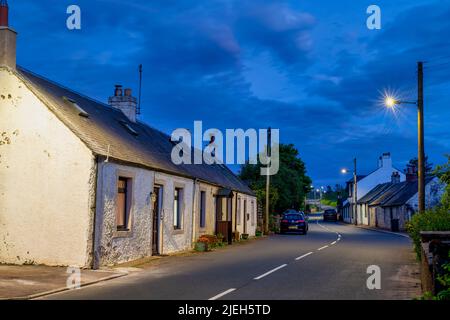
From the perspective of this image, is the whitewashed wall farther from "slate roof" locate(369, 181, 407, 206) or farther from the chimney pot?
"slate roof" locate(369, 181, 407, 206)

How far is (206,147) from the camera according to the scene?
40406mm

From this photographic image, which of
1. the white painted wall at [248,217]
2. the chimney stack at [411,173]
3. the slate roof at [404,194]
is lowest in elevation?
the white painted wall at [248,217]

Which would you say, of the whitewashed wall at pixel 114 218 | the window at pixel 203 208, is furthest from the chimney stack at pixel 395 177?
the whitewashed wall at pixel 114 218

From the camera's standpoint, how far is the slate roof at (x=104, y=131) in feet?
51.2

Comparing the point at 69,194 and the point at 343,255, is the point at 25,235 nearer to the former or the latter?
the point at 69,194

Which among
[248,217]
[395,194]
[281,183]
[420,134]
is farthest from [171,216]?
[395,194]

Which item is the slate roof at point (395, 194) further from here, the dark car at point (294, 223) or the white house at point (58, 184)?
the white house at point (58, 184)

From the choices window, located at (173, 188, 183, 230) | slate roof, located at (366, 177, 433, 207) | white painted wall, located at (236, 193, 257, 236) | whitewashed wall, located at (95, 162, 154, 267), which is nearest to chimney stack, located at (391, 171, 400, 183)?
slate roof, located at (366, 177, 433, 207)

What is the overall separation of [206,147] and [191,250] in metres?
18.0

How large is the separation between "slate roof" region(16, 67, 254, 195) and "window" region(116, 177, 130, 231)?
2.58 ft

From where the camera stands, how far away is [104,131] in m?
18.7

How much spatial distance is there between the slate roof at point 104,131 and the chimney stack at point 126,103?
18.1 inches

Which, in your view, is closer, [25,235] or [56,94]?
[25,235]
